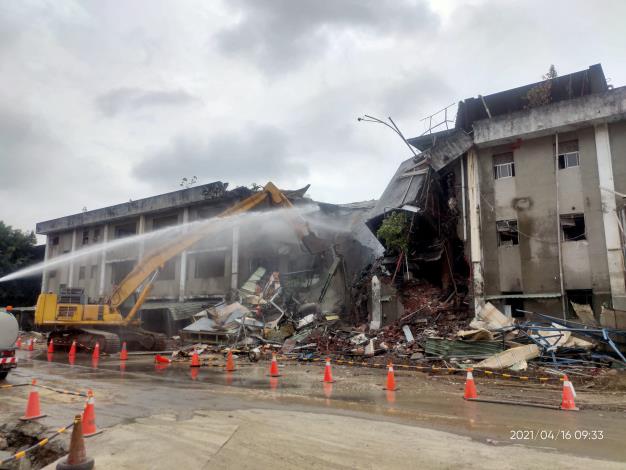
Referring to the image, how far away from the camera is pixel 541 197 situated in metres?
19.1

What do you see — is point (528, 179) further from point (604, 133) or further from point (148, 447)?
point (148, 447)

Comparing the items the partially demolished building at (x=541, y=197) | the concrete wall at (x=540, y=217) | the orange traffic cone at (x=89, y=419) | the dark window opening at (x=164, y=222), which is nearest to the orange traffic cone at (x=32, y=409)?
the orange traffic cone at (x=89, y=419)

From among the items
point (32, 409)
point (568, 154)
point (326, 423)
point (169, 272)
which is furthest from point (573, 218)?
point (169, 272)

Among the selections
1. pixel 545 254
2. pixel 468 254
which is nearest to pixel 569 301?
pixel 545 254

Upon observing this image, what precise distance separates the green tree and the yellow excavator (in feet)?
89.2

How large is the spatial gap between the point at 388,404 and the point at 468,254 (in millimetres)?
12758

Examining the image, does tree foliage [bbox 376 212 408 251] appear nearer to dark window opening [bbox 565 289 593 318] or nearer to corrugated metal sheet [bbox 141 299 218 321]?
dark window opening [bbox 565 289 593 318]

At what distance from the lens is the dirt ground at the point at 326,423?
536 centimetres

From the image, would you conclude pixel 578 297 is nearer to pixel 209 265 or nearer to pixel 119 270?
pixel 209 265

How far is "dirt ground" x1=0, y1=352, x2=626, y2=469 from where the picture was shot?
5359 mm

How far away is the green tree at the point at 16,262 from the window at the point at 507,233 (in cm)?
4223

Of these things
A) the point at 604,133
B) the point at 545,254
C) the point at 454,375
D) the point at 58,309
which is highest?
the point at 604,133

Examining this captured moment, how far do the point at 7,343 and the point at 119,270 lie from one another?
25.7 meters

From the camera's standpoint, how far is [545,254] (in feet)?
61.1
